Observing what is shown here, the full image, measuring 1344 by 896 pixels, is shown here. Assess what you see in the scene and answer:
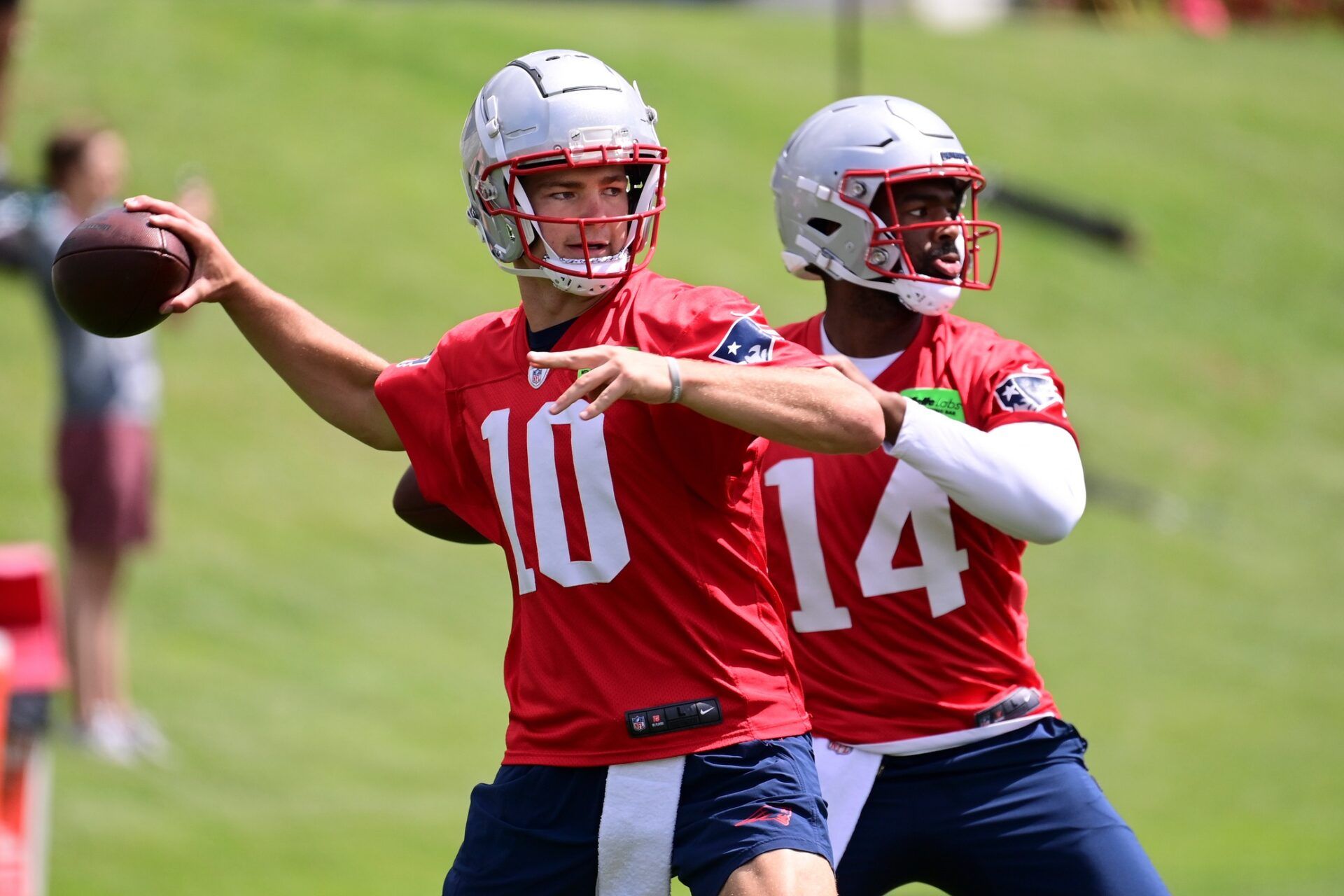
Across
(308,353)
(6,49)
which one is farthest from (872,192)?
(6,49)

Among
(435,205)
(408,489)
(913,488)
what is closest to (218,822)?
(408,489)

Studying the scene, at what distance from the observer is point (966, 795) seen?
11.9 feet

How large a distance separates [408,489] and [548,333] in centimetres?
59

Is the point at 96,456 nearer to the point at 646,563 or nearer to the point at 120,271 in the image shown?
the point at 120,271

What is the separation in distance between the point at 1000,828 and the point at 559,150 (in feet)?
5.33

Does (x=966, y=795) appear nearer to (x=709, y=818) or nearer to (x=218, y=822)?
(x=709, y=818)

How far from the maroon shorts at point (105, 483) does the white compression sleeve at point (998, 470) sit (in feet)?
16.2

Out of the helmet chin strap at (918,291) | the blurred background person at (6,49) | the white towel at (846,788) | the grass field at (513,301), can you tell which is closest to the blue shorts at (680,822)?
the white towel at (846,788)

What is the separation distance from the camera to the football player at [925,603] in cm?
358

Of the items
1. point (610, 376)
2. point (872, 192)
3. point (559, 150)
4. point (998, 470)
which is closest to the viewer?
point (610, 376)

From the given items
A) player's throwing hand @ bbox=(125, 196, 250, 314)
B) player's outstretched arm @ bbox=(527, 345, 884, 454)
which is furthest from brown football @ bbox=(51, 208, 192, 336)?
player's outstretched arm @ bbox=(527, 345, 884, 454)

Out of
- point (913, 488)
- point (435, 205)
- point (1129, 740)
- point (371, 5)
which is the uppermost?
point (371, 5)

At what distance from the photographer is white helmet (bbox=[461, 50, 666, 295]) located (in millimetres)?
3201

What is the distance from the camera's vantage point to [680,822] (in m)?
3.08
